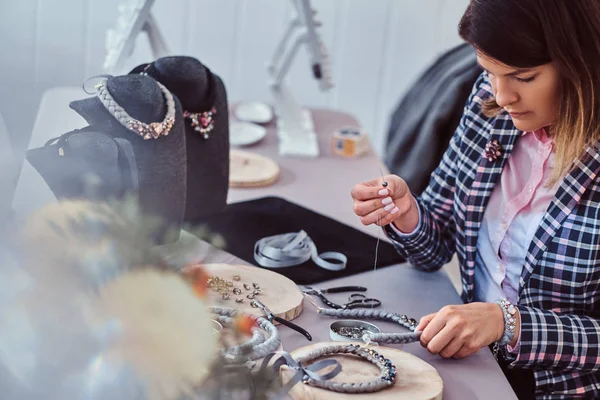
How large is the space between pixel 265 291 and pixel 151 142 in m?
0.25

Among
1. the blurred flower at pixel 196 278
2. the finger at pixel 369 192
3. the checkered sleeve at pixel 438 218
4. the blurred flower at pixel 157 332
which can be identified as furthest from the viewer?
the checkered sleeve at pixel 438 218

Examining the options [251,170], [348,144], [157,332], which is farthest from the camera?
[348,144]

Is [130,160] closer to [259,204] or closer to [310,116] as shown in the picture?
[259,204]

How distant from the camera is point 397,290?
1.18 metres

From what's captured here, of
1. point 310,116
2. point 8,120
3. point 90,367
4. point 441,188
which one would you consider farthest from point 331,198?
point 90,367

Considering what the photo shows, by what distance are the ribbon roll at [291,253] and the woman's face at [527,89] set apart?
1.14 ft

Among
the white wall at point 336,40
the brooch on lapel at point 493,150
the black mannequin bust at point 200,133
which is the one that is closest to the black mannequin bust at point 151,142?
the black mannequin bust at point 200,133

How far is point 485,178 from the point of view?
1.24 metres

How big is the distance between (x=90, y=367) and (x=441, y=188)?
0.81 m

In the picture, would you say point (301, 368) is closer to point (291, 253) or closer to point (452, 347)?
point (452, 347)

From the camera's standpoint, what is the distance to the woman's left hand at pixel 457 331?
96 centimetres

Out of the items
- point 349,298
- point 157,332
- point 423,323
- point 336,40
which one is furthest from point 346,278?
point 336,40

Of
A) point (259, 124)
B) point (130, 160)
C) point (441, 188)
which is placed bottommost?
point (259, 124)

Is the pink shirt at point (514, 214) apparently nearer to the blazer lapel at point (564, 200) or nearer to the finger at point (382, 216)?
the blazer lapel at point (564, 200)
